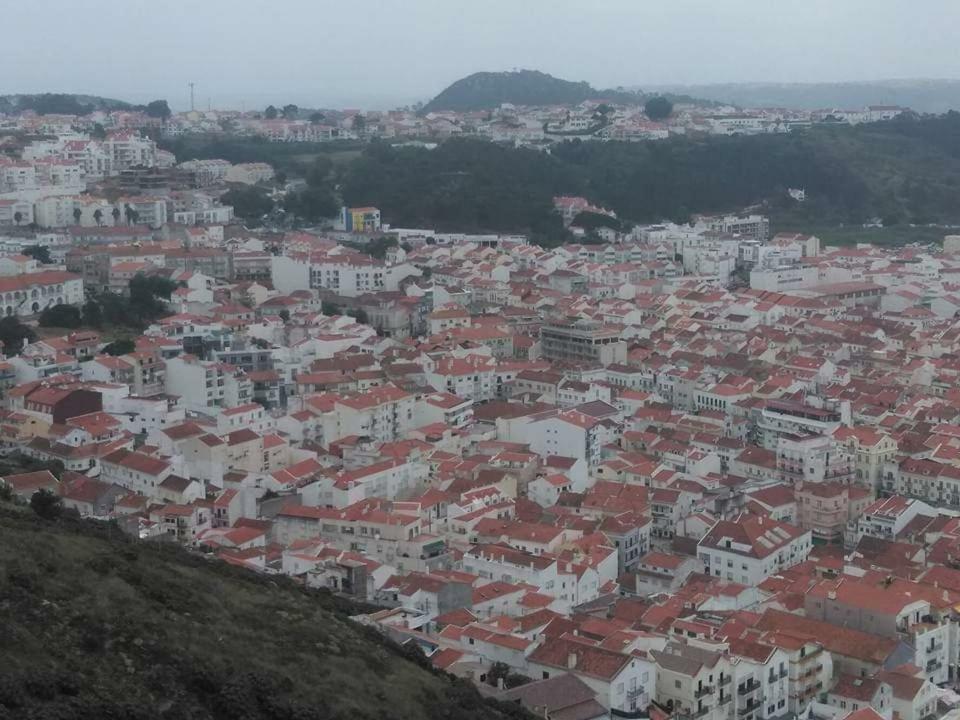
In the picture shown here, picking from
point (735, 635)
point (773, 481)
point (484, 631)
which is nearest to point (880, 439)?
point (773, 481)

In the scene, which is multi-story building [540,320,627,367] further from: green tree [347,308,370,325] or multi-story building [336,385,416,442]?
multi-story building [336,385,416,442]

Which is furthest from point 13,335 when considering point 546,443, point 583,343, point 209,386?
point 546,443

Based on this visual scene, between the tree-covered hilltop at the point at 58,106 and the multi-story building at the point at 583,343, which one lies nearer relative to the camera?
the multi-story building at the point at 583,343

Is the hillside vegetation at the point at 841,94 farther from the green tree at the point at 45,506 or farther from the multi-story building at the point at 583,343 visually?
the green tree at the point at 45,506

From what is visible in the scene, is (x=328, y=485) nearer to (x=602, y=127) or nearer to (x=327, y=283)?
(x=327, y=283)

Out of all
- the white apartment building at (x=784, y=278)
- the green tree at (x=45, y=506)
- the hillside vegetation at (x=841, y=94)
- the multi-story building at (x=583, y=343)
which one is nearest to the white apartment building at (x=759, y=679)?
the green tree at (x=45, y=506)

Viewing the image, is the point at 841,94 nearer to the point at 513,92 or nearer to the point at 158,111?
the point at 513,92
